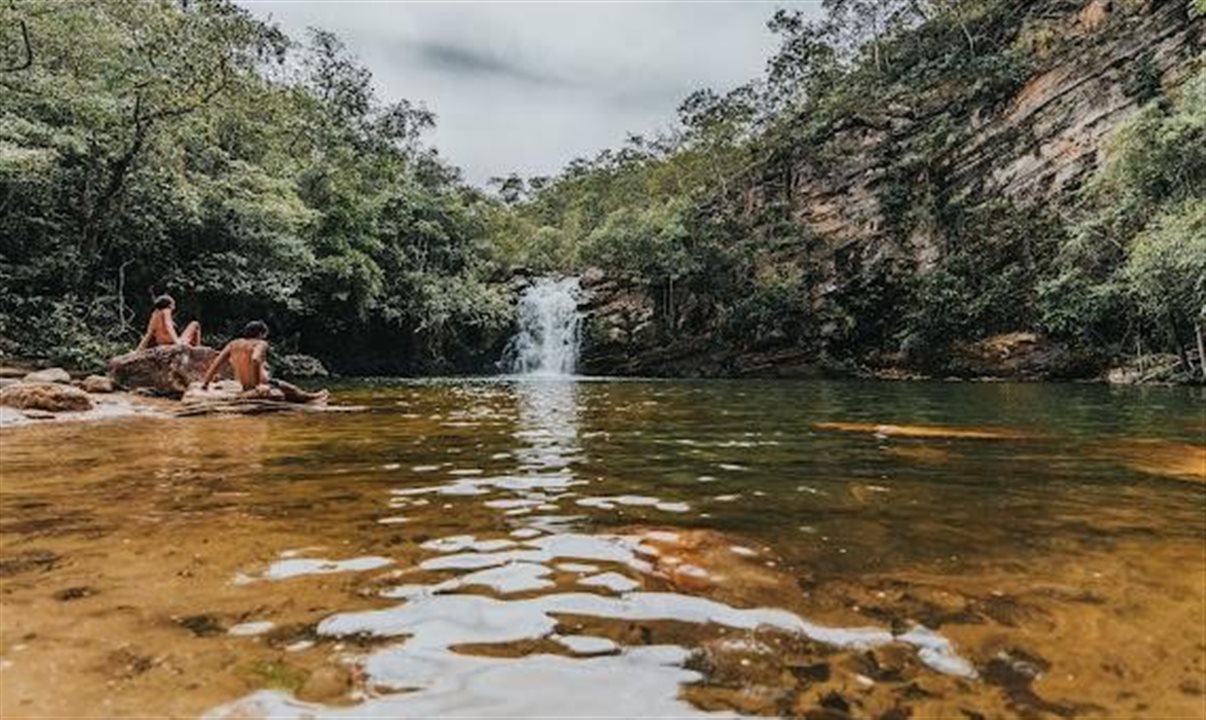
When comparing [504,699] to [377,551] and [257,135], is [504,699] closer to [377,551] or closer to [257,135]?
[377,551]

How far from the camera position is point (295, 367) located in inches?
1074

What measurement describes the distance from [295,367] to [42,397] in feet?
57.2

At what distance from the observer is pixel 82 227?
2103 centimetres

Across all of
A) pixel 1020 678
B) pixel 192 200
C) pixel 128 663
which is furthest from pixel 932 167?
pixel 128 663

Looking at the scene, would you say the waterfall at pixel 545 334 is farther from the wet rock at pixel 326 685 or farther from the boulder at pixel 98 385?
the wet rock at pixel 326 685

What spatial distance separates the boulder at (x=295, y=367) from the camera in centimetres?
2658

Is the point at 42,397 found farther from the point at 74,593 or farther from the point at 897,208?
the point at 897,208

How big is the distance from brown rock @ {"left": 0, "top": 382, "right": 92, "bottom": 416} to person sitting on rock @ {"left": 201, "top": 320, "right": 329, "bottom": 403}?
67.2 inches

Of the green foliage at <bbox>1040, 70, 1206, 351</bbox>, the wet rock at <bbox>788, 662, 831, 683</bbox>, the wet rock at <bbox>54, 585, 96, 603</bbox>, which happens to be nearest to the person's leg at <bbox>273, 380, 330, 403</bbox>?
the wet rock at <bbox>54, 585, 96, 603</bbox>

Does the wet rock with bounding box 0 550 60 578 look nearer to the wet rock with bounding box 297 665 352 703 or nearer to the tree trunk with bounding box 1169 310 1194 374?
the wet rock with bounding box 297 665 352 703

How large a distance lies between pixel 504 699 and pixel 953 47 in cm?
4408

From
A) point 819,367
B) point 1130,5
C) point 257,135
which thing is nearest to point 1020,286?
point 819,367

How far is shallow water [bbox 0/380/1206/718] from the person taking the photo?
227 centimetres

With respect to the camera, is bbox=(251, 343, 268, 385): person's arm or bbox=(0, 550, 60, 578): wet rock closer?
bbox=(0, 550, 60, 578): wet rock
